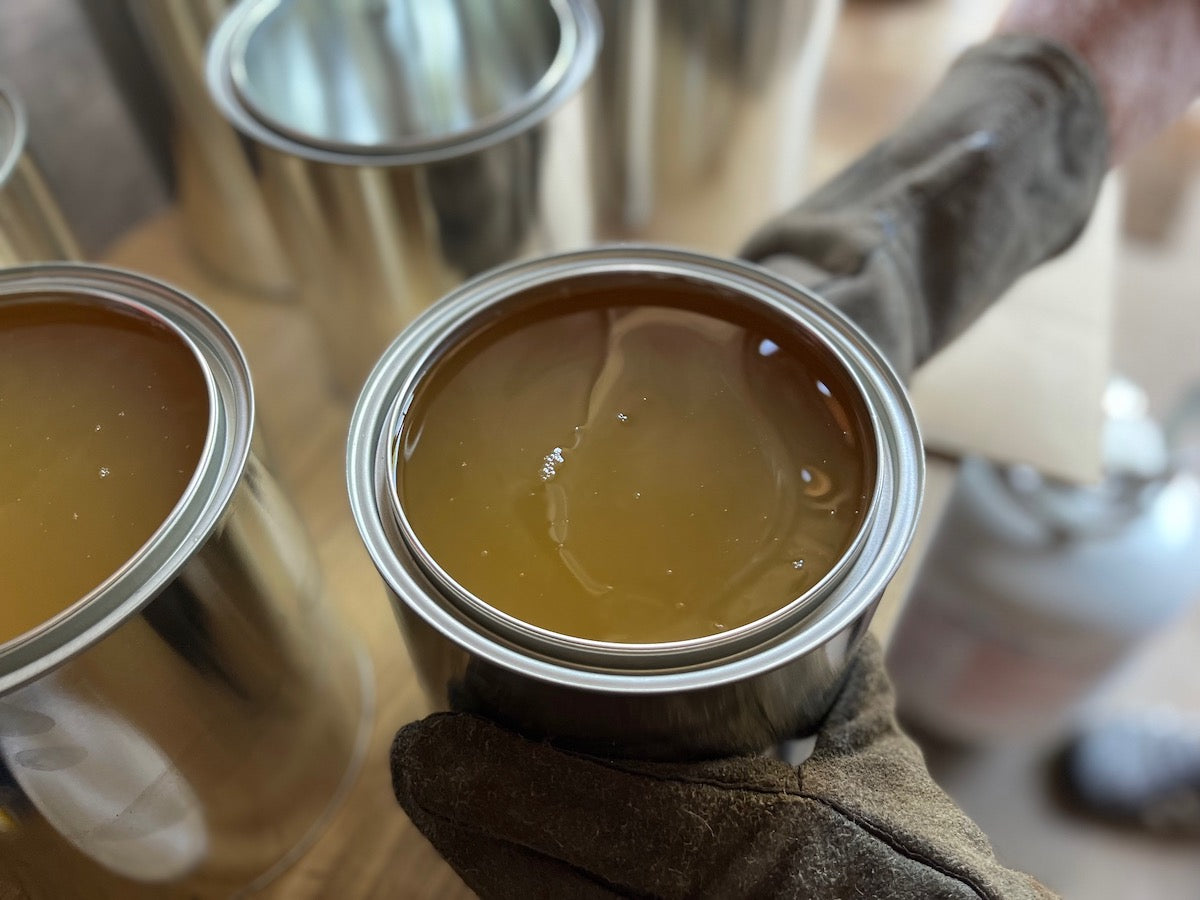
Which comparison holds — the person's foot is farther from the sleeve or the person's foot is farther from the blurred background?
the sleeve

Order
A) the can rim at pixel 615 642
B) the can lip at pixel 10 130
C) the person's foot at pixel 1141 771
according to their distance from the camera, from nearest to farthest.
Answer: the can rim at pixel 615 642, the can lip at pixel 10 130, the person's foot at pixel 1141 771

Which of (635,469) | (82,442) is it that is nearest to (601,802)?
(635,469)

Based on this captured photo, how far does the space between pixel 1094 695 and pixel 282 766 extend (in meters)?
0.97

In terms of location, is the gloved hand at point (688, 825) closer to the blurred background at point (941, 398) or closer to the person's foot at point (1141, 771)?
the blurred background at point (941, 398)

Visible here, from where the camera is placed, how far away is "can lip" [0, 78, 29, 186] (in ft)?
1.82

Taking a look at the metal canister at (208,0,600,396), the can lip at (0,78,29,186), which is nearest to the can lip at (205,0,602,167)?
the metal canister at (208,0,600,396)

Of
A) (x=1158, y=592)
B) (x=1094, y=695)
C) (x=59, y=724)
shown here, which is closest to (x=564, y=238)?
(x=59, y=724)

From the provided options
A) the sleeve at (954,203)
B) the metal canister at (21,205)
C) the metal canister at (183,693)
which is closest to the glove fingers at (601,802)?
the metal canister at (183,693)

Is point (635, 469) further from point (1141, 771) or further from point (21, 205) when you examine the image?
point (1141, 771)

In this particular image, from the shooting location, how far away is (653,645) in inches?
14.2

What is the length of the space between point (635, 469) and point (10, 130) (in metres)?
0.45

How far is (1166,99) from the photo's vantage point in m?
0.70

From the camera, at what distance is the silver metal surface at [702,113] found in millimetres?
792

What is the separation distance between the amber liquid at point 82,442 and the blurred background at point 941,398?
18 centimetres
